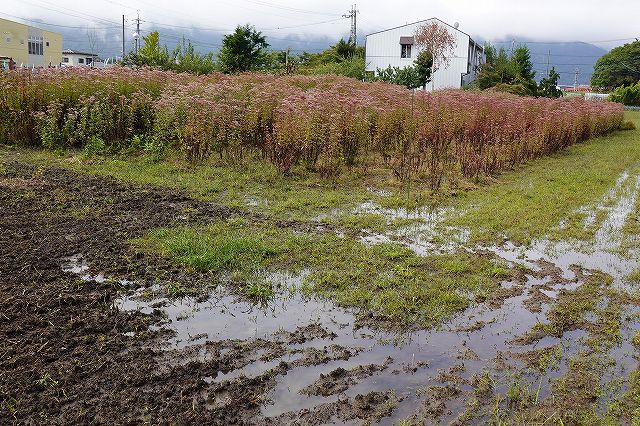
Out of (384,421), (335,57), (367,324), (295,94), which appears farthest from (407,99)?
(335,57)

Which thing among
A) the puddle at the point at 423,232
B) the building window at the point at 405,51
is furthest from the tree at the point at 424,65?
the puddle at the point at 423,232

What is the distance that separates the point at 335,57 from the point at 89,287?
3211 cm

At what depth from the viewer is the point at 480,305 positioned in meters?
4.20

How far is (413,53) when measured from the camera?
122ft

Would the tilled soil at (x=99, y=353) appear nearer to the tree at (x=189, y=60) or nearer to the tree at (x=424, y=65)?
the tree at (x=189, y=60)

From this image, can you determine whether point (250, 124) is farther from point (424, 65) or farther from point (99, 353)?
point (424, 65)

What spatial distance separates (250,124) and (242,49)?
1552 centimetres

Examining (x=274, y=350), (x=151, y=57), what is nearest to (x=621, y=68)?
(x=151, y=57)

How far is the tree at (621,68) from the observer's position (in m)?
61.0

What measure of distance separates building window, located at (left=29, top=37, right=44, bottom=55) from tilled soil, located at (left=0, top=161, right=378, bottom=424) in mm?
60839

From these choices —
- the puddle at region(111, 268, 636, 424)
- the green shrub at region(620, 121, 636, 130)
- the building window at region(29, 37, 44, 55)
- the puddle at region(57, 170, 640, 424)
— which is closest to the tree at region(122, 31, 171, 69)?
the puddle at region(57, 170, 640, 424)

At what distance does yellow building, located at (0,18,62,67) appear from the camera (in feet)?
173

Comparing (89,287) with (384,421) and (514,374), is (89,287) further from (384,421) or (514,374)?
(514,374)

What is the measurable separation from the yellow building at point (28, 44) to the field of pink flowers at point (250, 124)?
44156 mm
